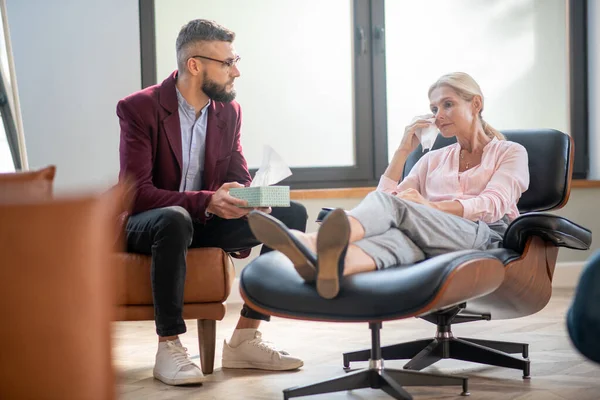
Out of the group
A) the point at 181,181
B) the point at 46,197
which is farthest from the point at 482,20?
the point at 46,197

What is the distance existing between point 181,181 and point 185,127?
0.20m

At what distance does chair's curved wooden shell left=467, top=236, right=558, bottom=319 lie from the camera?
230 centimetres

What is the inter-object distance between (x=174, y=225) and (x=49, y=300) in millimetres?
1480

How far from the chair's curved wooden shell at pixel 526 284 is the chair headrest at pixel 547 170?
0.37 metres

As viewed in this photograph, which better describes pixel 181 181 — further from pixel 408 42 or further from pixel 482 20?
pixel 482 20

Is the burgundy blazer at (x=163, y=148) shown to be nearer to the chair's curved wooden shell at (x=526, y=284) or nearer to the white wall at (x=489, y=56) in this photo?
the chair's curved wooden shell at (x=526, y=284)

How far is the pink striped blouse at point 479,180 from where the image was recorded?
2613 millimetres

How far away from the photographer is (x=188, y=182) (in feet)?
9.68

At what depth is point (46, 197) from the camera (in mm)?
1098

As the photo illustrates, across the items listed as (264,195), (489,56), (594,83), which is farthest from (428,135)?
(594,83)

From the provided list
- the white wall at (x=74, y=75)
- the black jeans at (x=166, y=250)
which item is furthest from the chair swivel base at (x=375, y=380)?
the white wall at (x=74, y=75)

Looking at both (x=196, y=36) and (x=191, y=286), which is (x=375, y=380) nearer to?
(x=191, y=286)

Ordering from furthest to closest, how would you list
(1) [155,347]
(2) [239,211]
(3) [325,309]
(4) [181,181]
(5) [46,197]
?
1. (1) [155,347]
2. (4) [181,181]
3. (2) [239,211]
4. (3) [325,309]
5. (5) [46,197]

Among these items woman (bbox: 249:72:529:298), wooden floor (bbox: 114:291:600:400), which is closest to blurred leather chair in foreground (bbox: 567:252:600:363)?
woman (bbox: 249:72:529:298)
